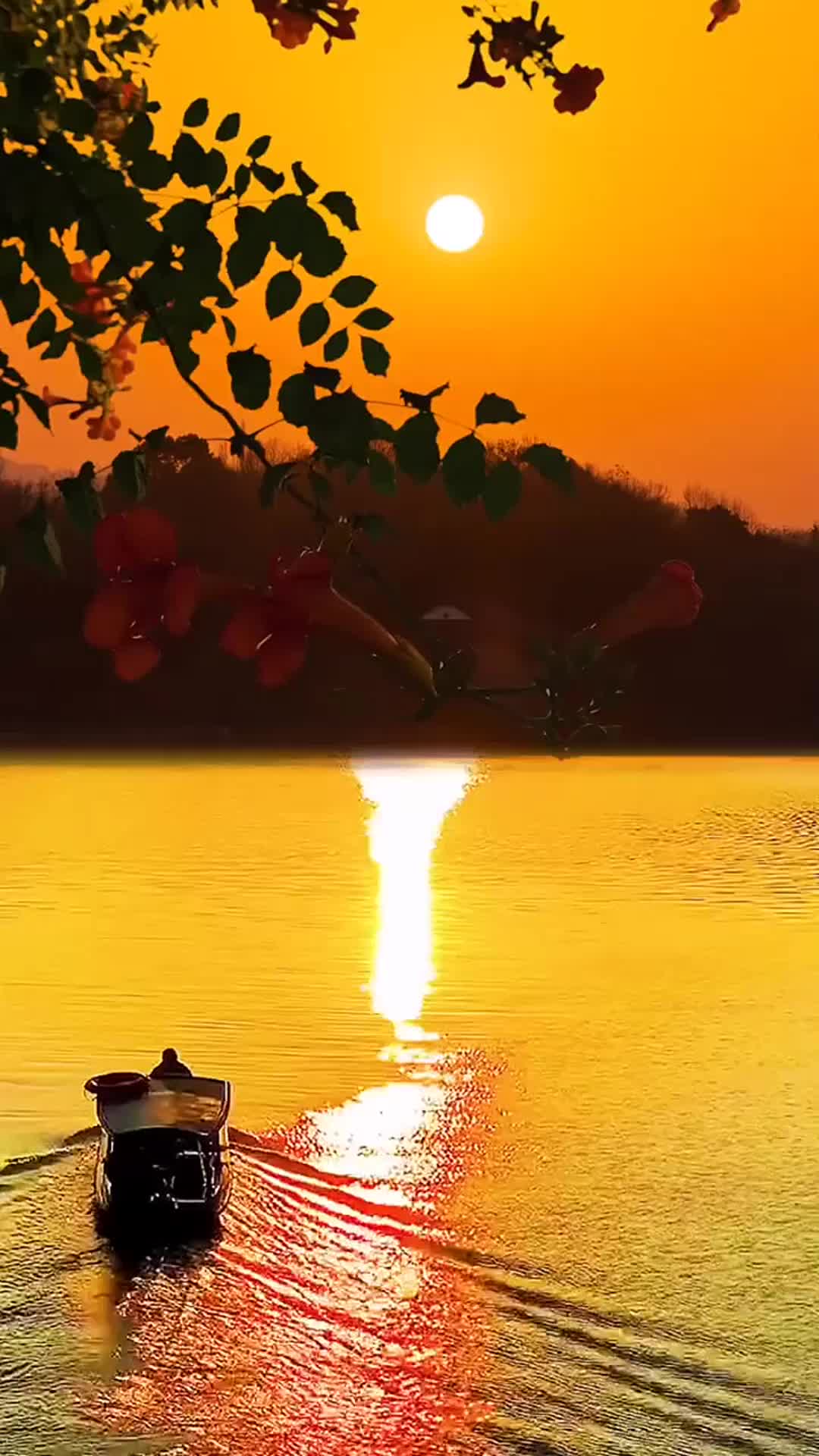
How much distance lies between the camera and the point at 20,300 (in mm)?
4195

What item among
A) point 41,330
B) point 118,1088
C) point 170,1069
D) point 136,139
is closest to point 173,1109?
point 118,1088

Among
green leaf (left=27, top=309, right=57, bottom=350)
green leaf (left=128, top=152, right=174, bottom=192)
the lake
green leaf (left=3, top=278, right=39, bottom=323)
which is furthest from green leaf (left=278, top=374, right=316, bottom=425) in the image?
the lake

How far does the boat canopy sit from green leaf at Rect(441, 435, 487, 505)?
1778 cm

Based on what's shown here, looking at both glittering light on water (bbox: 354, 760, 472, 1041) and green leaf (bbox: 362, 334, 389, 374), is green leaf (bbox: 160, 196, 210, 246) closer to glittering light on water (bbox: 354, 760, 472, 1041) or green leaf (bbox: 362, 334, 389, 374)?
green leaf (bbox: 362, 334, 389, 374)

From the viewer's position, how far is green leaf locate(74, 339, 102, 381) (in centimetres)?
419

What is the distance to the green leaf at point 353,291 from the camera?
150 inches

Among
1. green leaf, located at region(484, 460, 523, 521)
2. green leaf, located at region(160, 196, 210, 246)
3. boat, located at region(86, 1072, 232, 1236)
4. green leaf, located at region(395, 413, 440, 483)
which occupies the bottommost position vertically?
boat, located at region(86, 1072, 232, 1236)

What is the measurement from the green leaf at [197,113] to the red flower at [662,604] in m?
2.18

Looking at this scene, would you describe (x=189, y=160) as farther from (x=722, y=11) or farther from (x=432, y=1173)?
(x=432, y=1173)

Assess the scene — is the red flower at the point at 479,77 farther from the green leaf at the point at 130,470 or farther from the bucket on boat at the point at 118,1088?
the bucket on boat at the point at 118,1088

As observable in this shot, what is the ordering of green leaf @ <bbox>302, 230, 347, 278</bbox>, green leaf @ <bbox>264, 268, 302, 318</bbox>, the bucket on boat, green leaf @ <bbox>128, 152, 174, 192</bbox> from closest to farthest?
green leaf @ <bbox>264, 268, 302, 318</bbox>
green leaf @ <bbox>302, 230, 347, 278</bbox>
green leaf @ <bbox>128, 152, 174, 192</bbox>
the bucket on boat

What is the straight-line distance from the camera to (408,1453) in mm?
16969

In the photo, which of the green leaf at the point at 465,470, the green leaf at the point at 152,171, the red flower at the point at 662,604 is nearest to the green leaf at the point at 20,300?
the green leaf at the point at 152,171

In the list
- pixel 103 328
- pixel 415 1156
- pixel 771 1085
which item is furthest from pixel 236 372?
pixel 771 1085
